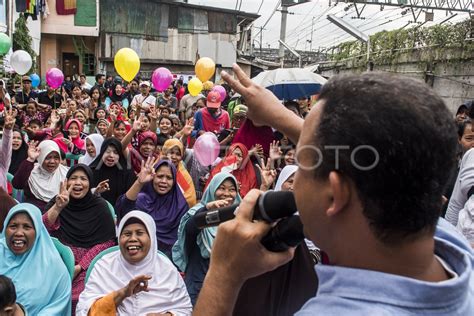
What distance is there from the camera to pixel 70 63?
Answer: 68.3ft

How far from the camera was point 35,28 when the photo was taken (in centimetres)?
1762

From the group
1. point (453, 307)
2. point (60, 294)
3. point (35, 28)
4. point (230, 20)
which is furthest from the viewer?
point (230, 20)

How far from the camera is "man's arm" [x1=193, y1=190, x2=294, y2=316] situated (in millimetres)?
790

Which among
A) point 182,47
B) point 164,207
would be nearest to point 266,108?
point 164,207

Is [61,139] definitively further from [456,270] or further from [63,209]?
[456,270]

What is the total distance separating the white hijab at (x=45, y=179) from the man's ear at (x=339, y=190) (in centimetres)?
376

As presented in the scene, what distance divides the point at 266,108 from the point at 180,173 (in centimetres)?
319

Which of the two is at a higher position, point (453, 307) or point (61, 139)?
point (453, 307)

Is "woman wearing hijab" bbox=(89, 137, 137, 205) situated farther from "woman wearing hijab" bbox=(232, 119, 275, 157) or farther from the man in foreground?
the man in foreground

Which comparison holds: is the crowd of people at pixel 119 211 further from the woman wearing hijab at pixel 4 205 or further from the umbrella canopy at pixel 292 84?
the umbrella canopy at pixel 292 84

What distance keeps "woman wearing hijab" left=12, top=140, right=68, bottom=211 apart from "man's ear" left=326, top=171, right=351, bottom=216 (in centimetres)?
373

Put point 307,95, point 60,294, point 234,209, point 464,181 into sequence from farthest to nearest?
point 307,95 → point 60,294 → point 464,181 → point 234,209

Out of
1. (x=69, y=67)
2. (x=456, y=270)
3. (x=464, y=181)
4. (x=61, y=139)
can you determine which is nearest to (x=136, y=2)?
(x=69, y=67)

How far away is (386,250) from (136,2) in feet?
71.7
